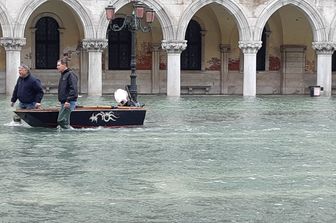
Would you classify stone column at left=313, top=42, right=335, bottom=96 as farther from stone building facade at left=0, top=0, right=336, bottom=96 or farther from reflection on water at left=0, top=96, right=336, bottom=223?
reflection on water at left=0, top=96, right=336, bottom=223

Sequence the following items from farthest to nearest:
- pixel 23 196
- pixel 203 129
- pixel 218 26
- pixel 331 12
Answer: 1. pixel 218 26
2. pixel 331 12
3. pixel 203 129
4. pixel 23 196

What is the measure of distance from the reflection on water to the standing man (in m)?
0.31

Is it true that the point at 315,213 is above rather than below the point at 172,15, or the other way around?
below

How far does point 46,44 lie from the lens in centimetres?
3472

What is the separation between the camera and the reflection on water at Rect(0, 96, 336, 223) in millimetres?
7402

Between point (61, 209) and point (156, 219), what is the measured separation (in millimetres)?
1037

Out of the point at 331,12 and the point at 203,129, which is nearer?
the point at 203,129

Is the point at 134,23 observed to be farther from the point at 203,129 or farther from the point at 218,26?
the point at 218,26

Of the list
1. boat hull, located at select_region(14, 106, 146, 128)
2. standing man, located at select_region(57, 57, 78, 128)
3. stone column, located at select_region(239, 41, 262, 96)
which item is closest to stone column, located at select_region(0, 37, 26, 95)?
stone column, located at select_region(239, 41, 262, 96)

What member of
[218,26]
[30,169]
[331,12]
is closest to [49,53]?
[218,26]

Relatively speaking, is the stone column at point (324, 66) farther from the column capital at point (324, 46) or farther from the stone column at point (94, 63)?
the stone column at point (94, 63)

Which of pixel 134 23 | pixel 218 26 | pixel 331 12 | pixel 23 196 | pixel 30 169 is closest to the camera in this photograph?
pixel 23 196

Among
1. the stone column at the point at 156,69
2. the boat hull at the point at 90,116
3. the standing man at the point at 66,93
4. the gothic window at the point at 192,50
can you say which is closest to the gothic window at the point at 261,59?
the gothic window at the point at 192,50

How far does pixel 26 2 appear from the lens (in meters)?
29.7
